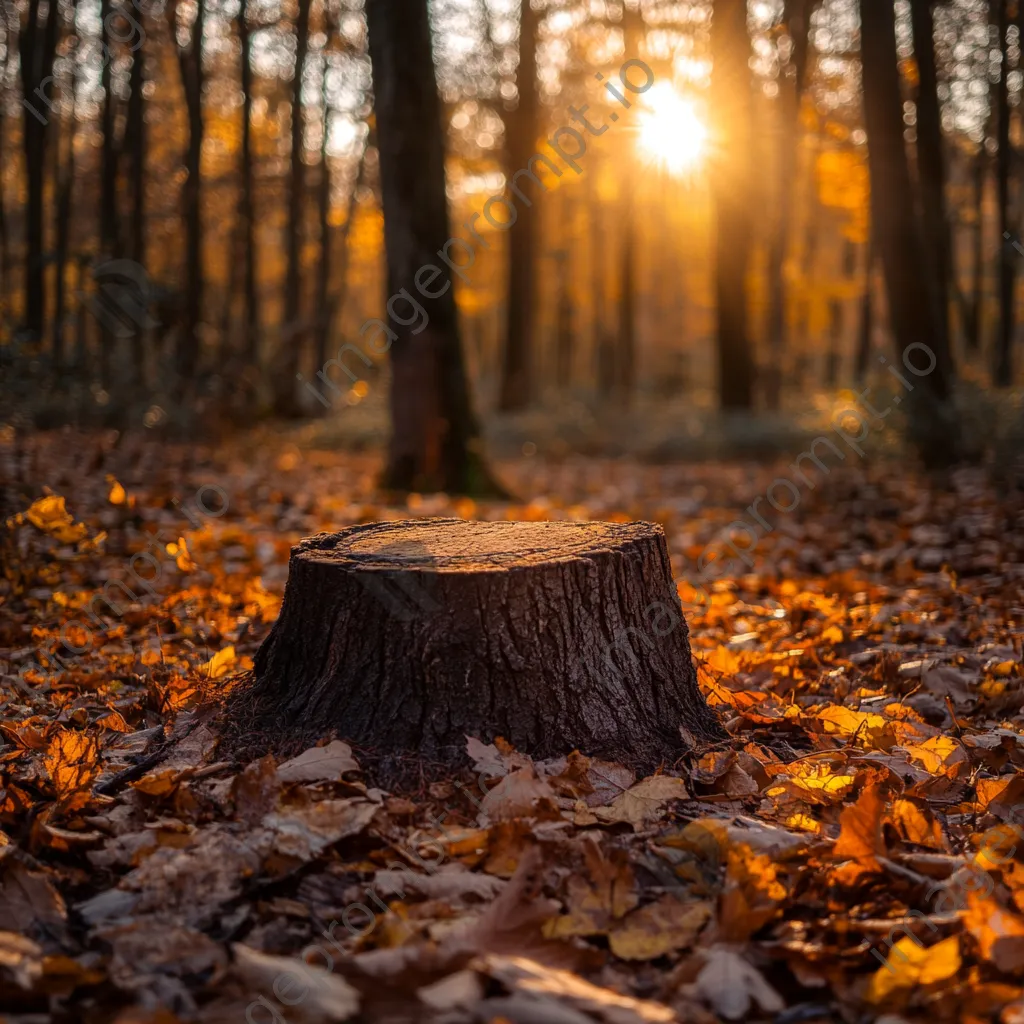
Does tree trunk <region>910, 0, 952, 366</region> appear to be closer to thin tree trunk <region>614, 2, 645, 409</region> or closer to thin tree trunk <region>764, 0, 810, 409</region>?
thin tree trunk <region>764, 0, 810, 409</region>

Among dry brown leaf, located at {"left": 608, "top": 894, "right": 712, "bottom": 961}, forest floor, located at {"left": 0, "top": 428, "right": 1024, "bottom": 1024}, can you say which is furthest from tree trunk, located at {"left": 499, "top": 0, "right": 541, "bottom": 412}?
dry brown leaf, located at {"left": 608, "top": 894, "right": 712, "bottom": 961}

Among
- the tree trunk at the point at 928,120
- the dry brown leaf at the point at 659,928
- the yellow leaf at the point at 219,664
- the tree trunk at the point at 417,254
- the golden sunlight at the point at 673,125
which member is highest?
the golden sunlight at the point at 673,125

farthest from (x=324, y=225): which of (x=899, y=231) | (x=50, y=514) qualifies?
(x=50, y=514)

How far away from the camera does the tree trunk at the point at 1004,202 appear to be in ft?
44.7

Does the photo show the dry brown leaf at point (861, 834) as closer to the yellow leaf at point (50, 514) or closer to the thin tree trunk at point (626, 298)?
the yellow leaf at point (50, 514)

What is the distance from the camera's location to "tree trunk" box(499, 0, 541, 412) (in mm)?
17484

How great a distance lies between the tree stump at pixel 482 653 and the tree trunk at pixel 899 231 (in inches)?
251

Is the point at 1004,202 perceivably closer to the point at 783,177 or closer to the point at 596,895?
the point at 783,177

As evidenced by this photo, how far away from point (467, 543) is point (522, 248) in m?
16.2

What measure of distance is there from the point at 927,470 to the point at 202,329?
985cm

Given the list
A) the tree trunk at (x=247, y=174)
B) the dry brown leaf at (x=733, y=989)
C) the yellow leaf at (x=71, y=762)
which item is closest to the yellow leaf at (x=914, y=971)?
the dry brown leaf at (x=733, y=989)

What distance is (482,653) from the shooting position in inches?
97.0

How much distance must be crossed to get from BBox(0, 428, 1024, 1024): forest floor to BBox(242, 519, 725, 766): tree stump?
124mm

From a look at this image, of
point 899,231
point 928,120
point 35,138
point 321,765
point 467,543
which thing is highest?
point 35,138
